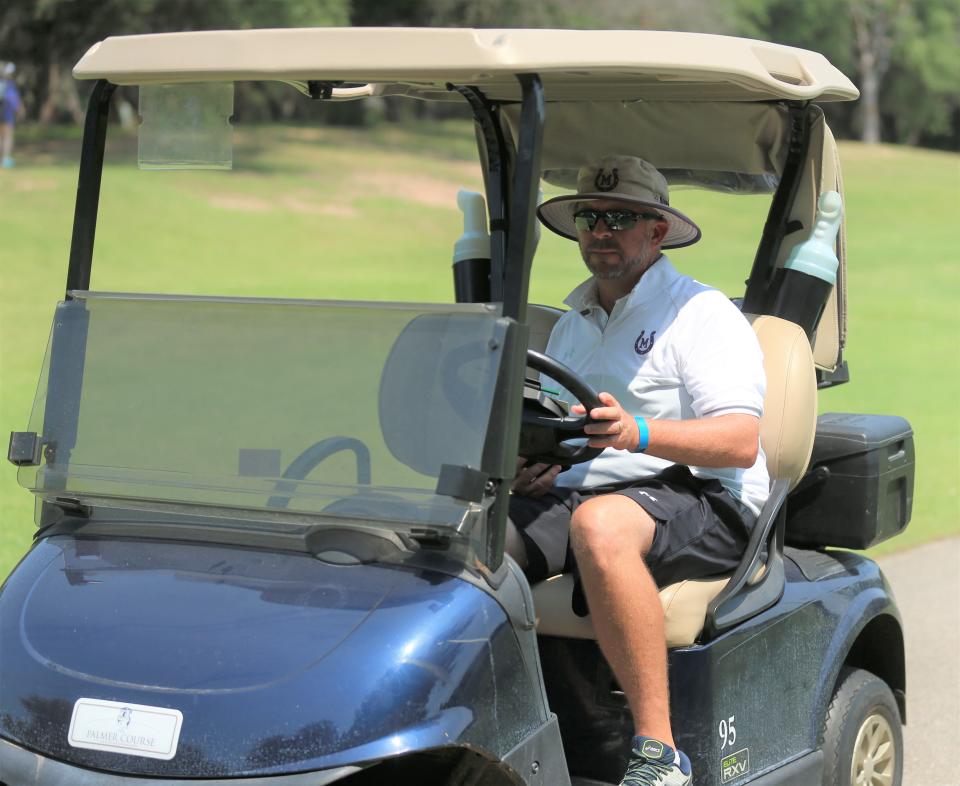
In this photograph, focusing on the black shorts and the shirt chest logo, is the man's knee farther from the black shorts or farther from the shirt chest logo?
the shirt chest logo

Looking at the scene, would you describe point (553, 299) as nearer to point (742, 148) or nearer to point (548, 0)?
point (742, 148)

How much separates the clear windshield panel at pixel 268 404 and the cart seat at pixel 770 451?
604mm

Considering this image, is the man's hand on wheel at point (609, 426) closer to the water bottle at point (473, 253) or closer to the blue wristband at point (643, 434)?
the blue wristband at point (643, 434)

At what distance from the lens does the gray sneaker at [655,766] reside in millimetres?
2587

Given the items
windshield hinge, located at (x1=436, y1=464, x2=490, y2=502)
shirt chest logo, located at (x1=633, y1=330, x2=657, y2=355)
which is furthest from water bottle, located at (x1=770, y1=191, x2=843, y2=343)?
windshield hinge, located at (x1=436, y1=464, x2=490, y2=502)

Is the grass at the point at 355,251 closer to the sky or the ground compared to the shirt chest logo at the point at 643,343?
closer to the ground

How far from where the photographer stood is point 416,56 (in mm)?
2332

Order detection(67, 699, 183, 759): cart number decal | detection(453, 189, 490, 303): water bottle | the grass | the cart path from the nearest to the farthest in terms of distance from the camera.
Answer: detection(67, 699, 183, 759): cart number decal, detection(453, 189, 490, 303): water bottle, the cart path, the grass

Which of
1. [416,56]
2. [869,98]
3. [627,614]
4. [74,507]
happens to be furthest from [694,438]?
[869,98]

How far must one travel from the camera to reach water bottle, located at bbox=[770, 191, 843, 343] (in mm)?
3492

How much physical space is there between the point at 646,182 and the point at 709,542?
86 cm

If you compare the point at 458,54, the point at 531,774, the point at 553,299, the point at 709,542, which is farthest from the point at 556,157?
the point at 553,299

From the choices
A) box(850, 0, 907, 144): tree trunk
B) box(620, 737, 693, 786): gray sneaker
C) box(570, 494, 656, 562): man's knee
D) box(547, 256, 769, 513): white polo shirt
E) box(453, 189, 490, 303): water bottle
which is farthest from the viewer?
box(850, 0, 907, 144): tree trunk

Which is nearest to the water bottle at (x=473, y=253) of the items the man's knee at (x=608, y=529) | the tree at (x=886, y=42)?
the man's knee at (x=608, y=529)
